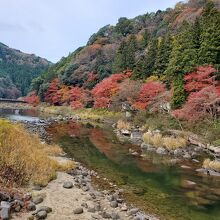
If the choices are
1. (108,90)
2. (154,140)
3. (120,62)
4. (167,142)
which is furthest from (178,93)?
(120,62)

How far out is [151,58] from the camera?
179ft

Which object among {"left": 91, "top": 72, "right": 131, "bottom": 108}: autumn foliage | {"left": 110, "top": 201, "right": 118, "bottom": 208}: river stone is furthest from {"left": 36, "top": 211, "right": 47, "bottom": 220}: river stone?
{"left": 91, "top": 72, "right": 131, "bottom": 108}: autumn foliage

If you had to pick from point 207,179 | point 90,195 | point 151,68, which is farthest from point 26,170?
point 151,68

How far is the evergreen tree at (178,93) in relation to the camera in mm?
38562

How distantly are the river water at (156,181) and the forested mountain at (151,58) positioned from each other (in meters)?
12.7

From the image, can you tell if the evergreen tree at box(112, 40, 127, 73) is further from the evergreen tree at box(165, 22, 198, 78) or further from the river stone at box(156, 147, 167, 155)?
the river stone at box(156, 147, 167, 155)

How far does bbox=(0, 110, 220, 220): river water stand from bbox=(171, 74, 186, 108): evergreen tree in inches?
365

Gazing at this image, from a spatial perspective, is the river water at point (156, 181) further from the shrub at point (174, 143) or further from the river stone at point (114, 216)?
the river stone at point (114, 216)

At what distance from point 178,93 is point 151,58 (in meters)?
16.8

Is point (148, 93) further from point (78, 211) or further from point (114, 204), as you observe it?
point (78, 211)

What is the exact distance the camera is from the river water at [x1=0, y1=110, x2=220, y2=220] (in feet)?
50.7

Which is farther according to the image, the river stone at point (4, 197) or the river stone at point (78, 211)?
the river stone at point (78, 211)

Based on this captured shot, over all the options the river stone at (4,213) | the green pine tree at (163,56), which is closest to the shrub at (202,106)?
the green pine tree at (163,56)

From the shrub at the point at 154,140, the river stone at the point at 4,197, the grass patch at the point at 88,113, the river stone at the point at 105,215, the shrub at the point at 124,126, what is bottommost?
the river stone at the point at 105,215
